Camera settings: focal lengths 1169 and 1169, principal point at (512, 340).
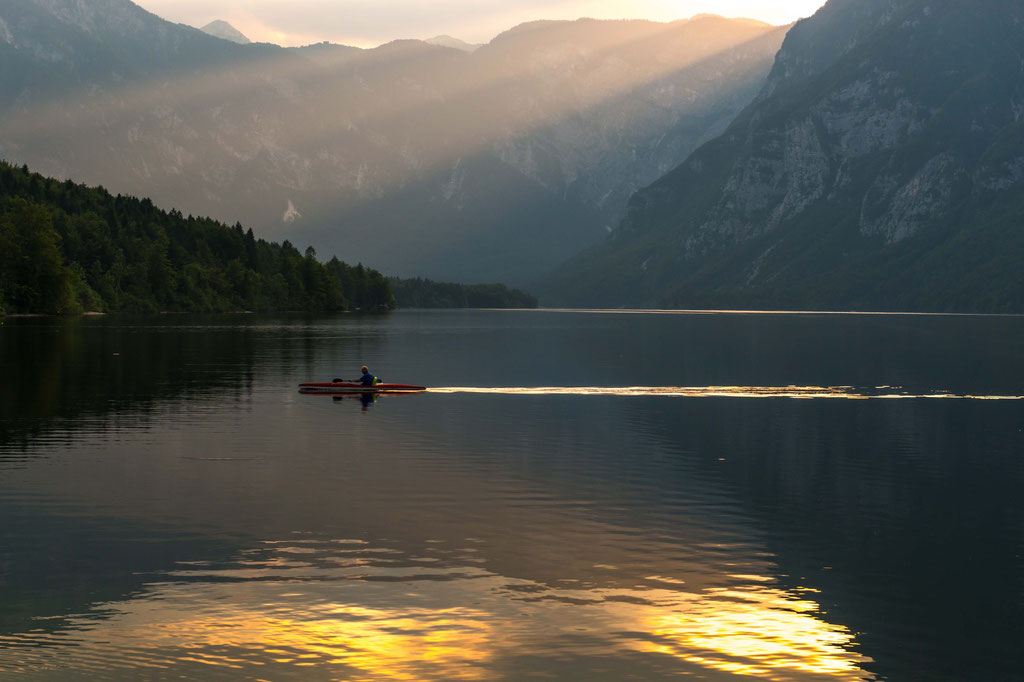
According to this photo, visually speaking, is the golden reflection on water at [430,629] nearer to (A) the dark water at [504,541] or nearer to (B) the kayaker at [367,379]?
(A) the dark water at [504,541]

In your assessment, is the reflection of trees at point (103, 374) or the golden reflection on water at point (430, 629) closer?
the golden reflection on water at point (430, 629)

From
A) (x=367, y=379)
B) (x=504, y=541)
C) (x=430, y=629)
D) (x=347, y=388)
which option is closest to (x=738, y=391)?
(x=367, y=379)

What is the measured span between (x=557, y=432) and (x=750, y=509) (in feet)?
Result: 93.0

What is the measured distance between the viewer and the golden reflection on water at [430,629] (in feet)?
93.0

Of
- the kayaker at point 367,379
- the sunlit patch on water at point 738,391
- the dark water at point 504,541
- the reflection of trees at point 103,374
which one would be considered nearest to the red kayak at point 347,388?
the kayaker at point 367,379

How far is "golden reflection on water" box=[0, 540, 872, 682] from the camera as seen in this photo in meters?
28.3

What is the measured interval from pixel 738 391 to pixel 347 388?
36765 mm

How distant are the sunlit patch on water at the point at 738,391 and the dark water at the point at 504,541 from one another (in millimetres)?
11612

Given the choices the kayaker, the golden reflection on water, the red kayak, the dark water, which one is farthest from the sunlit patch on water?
the golden reflection on water

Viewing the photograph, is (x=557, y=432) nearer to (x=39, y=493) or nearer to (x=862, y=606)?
(x=39, y=493)

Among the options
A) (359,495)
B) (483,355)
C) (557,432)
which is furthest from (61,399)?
(483,355)

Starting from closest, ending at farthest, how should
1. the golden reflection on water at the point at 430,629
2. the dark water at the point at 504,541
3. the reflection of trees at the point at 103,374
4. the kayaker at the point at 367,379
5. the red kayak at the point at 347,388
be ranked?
the golden reflection on water at the point at 430,629, the dark water at the point at 504,541, the reflection of trees at the point at 103,374, the red kayak at the point at 347,388, the kayaker at the point at 367,379

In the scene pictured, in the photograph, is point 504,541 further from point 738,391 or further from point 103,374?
point 103,374

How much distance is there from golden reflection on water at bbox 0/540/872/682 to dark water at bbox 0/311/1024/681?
4.0 inches
